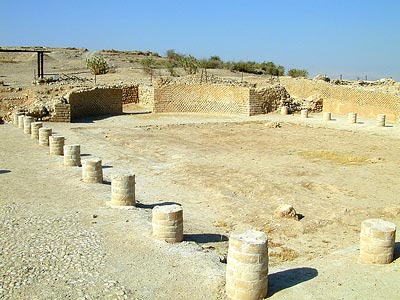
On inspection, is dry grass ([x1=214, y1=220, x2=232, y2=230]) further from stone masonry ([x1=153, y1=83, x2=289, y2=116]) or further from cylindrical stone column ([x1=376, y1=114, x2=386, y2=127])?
stone masonry ([x1=153, y1=83, x2=289, y2=116])

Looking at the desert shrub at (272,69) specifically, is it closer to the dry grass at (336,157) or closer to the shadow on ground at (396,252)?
the dry grass at (336,157)

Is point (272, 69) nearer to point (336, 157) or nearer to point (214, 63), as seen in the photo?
point (214, 63)

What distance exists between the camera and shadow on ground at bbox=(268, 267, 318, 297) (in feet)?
20.6

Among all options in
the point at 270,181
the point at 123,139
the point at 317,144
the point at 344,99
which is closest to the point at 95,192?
the point at 270,181

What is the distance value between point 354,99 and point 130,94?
16.5 metres

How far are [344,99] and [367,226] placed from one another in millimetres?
26000

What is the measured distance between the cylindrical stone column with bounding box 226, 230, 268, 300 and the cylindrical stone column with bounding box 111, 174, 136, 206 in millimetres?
4483

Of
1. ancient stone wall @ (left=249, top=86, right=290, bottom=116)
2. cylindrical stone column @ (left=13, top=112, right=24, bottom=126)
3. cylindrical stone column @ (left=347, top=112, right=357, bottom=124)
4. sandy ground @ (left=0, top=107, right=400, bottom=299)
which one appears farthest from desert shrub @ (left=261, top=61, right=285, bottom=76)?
cylindrical stone column @ (left=13, top=112, right=24, bottom=126)

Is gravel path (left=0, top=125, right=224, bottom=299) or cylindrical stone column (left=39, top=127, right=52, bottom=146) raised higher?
cylindrical stone column (left=39, top=127, right=52, bottom=146)

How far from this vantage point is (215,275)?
6.64m

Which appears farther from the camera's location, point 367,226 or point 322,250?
point 322,250

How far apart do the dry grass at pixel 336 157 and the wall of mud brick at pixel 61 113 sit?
14.2 metres

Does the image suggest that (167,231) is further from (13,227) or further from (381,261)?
(381,261)

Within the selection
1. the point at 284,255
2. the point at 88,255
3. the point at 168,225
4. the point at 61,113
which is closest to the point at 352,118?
the point at 61,113
